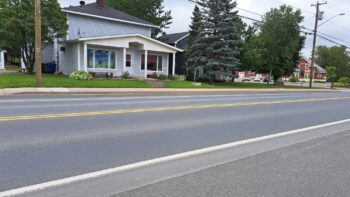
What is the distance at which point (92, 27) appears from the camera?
112ft

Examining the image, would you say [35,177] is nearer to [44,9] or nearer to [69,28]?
[44,9]

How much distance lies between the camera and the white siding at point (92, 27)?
32875 mm

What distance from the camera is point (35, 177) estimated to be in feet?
16.5

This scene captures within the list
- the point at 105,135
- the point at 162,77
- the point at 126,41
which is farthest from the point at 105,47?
the point at 105,135

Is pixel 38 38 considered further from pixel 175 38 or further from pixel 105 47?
pixel 175 38

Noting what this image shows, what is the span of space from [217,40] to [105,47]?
39.8 ft

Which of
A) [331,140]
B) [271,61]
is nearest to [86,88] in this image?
[331,140]

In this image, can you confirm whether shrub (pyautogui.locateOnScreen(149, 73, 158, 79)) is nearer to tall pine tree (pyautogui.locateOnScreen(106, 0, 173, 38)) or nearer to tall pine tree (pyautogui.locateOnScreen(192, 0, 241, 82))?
tall pine tree (pyautogui.locateOnScreen(192, 0, 241, 82))

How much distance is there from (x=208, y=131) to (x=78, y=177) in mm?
4608

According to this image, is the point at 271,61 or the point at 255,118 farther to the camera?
the point at 271,61

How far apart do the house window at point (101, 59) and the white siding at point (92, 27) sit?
258 centimetres

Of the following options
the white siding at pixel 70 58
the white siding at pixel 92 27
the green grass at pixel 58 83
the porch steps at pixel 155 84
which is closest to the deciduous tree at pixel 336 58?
the white siding at pixel 92 27

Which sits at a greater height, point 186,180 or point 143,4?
point 143,4

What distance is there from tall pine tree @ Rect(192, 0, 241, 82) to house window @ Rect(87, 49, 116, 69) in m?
9.29
